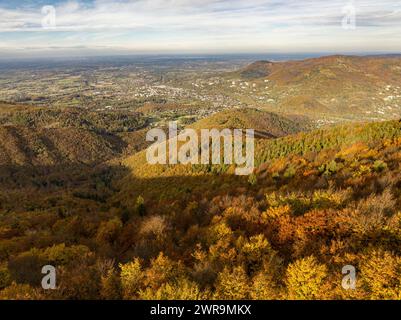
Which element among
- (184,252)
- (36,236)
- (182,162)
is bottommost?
(182,162)

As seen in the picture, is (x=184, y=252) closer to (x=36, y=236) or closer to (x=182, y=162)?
(x=36, y=236)

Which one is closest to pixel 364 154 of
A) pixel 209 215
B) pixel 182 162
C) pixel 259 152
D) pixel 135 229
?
pixel 209 215

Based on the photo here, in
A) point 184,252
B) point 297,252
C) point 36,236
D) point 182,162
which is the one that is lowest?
point 182,162
